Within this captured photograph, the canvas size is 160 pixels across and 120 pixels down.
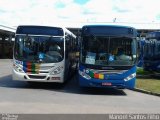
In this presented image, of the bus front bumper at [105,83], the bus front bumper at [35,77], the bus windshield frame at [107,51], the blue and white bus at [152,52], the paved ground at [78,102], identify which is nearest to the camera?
the paved ground at [78,102]

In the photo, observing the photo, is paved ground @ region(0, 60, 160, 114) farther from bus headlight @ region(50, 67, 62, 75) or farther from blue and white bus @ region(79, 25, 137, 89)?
bus headlight @ region(50, 67, 62, 75)

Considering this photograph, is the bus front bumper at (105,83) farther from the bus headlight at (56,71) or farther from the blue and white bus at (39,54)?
the blue and white bus at (39,54)

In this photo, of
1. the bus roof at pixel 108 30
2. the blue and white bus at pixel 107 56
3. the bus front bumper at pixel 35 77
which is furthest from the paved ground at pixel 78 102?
the bus roof at pixel 108 30

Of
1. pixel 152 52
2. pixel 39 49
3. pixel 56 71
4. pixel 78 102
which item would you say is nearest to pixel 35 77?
pixel 56 71

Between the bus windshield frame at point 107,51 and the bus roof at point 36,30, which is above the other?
the bus roof at point 36,30

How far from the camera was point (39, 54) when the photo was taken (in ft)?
57.0

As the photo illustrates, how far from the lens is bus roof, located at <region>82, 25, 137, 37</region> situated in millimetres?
16438

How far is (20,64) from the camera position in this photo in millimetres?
17203

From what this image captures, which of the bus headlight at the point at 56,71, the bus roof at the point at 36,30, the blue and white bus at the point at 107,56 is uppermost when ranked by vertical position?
the bus roof at the point at 36,30

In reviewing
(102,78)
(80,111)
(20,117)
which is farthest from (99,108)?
(102,78)

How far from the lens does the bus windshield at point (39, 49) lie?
17.3m

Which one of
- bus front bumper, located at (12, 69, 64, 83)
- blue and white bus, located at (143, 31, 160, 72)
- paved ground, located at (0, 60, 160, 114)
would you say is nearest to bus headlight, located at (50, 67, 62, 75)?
bus front bumper, located at (12, 69, 64, 83)

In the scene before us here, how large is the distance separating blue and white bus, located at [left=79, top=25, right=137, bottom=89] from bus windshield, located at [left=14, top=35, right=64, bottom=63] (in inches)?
58.0

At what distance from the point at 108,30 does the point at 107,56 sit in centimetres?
110
